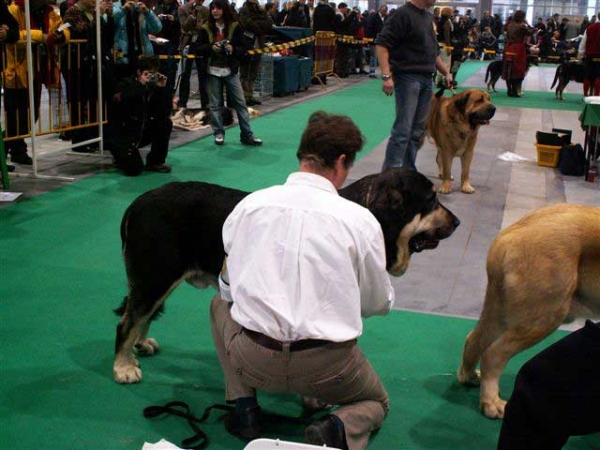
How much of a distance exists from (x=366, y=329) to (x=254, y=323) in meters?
1.87

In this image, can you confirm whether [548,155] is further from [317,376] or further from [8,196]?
[317,376]

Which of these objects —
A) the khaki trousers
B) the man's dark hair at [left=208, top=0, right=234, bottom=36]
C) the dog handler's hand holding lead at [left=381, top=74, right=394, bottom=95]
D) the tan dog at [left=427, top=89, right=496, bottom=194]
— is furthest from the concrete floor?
the khaki trousers

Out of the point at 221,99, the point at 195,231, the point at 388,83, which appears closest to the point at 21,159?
the point at 221,99

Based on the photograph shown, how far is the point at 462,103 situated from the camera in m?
8.10

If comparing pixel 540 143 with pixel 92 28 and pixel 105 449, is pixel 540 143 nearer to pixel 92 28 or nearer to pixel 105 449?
pixel 92 28

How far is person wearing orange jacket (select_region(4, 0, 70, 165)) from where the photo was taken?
774 centimetres

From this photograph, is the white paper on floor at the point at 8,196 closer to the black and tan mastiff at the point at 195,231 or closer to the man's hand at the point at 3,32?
the man's hand at the point at 3,32

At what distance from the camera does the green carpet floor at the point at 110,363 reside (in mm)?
3346

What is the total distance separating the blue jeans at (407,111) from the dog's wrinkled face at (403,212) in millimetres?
4271

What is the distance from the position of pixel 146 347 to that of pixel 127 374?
313 millimetres

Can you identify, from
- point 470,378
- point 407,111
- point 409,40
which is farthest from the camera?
point 407,111

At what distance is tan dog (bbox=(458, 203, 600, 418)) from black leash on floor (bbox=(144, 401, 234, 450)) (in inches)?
52.9

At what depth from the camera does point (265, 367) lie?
9.39ft

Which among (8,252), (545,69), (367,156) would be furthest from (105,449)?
(545,69)
